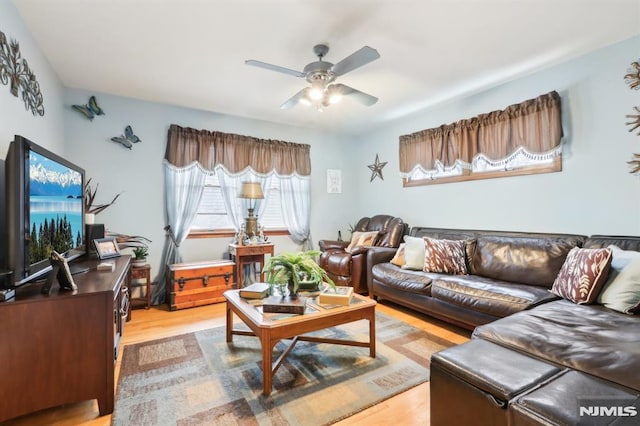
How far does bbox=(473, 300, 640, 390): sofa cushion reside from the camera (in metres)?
1.22

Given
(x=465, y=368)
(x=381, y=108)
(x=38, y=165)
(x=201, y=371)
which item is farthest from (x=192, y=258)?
(x=465, y=368)

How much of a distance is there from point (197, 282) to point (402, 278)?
2.34 metres

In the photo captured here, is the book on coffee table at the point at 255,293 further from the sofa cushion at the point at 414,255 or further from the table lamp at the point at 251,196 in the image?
the table lamp at the point at 251,196

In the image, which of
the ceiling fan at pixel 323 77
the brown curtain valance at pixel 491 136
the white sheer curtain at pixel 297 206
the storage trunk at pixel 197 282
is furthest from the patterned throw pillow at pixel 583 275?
the storage trunk at pixel 197 282

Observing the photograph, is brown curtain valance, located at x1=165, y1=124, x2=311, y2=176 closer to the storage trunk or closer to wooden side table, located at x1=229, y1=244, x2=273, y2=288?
wooden side table, located at x1=229, y1=244, x2=273, y2=288

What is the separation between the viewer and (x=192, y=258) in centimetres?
389

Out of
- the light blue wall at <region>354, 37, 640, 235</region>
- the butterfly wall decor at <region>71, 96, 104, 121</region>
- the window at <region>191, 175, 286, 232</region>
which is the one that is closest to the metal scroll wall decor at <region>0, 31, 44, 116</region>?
the butterfly wall decor at <region>71, 96, 104, 121</region>

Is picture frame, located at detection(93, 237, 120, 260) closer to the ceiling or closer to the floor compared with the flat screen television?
closer to the floor

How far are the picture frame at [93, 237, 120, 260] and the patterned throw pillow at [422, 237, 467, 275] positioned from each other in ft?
10.1

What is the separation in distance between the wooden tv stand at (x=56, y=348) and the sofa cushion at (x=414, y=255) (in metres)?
2.71

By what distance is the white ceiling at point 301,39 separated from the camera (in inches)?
78.5

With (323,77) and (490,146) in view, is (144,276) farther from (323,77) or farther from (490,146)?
(490,146)

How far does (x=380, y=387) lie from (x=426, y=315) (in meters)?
1.49

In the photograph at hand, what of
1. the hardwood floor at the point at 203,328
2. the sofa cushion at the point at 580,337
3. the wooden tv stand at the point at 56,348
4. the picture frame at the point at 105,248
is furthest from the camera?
the picture frame at the point at 105,248
